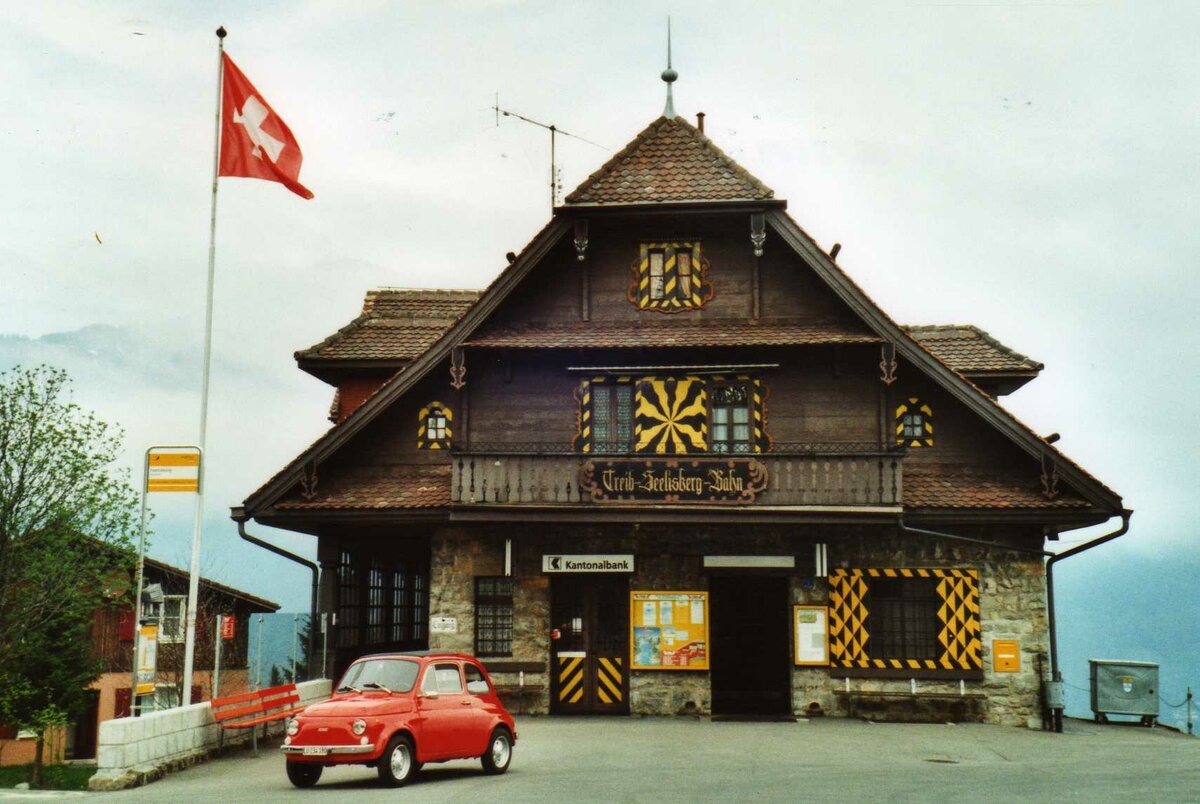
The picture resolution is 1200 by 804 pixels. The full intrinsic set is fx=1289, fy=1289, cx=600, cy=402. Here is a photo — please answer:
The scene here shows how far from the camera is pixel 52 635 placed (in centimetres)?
2875

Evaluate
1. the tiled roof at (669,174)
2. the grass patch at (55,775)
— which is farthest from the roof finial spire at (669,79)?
the grass patch at (55,775)

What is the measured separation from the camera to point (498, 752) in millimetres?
15320

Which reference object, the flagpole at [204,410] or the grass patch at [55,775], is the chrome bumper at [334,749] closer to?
the flagpole at [204,410]

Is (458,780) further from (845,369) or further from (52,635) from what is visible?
(52,635)

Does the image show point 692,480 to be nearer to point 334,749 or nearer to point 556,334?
point 556,334

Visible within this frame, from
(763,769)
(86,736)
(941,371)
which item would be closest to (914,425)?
(941,371)

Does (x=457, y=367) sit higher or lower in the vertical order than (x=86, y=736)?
higher

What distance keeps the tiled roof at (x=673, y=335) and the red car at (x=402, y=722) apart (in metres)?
8.22

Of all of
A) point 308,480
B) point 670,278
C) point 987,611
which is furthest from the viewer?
point 670,278

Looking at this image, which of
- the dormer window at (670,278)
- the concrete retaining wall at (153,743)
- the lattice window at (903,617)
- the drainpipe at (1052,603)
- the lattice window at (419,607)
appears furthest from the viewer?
the lattice window at (419,607)

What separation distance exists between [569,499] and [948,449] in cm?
687

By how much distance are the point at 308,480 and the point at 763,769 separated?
10872 mm

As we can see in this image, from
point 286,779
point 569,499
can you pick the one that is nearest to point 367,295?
point 569,499

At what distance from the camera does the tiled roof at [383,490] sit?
74.0 ft
